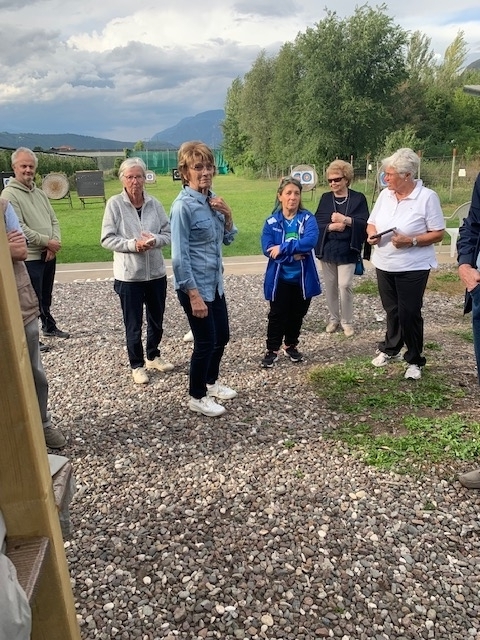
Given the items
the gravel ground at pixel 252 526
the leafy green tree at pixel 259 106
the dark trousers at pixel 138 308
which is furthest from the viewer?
the leafy green tree at pixel 259 106

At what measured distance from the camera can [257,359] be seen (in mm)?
5066

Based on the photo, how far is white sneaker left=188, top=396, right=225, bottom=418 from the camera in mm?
3895

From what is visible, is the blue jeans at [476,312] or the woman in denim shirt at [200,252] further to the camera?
the woman in denim shirt at [200,252]

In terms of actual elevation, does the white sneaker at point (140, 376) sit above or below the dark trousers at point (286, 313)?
below

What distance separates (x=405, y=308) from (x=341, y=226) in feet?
4.37

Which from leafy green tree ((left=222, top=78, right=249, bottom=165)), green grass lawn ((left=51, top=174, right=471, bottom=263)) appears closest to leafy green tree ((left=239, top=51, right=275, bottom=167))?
leafy green tree ((left=222, top=78, right=249, bottom=165))

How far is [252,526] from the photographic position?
271 centimetres

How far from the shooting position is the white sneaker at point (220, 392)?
418 cm

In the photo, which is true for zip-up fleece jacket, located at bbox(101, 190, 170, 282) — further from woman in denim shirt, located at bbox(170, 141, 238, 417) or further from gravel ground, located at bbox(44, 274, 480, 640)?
gravel ground, located at bbox(44, 274, 480, 640)

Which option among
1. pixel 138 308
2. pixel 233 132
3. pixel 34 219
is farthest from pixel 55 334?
pixel 233 132

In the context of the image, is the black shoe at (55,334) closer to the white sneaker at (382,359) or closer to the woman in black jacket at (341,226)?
the woman in black jacket at (341,226)

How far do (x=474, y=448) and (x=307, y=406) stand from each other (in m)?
1.22

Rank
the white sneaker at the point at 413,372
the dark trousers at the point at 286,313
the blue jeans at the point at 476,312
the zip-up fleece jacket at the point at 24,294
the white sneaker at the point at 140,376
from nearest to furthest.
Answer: the blue jeans at the point at 476,312 → the zip-up fleece jacket at the point at 24,294 → the white sneaker at the point at 413,372 → the white sneaker at the point at 140,376 → the dark trousers at the point at 286,313

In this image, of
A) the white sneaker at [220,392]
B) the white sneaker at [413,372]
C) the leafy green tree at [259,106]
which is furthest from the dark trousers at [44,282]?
the leafy green tree at [259,106]
